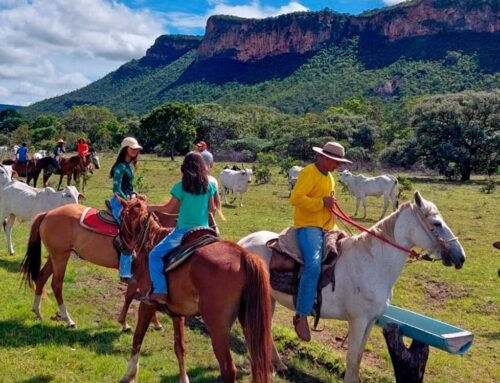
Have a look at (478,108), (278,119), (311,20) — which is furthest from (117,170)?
(311,20)

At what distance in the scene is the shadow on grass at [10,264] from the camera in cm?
959

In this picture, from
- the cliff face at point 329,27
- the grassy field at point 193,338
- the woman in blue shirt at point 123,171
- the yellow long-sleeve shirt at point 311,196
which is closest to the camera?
the yellow long-sleeve shirt at point 311,196

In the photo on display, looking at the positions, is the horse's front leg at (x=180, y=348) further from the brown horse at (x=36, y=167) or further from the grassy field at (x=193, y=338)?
the brown horse at (x=36, y=167)

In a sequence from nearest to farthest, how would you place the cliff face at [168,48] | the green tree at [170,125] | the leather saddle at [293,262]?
1. the leather saddle at [293,262]
2. the green tree at [170,125]
3. the cliff face at [168,48]

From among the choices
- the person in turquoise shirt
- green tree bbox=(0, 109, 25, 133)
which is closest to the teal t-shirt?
the person in turquoise shirt

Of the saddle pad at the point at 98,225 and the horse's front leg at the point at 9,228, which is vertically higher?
the saddle pad at the point at 98,225

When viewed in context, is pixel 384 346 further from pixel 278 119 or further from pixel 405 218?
pixel 278 119

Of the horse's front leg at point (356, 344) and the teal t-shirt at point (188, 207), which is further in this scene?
the horse's front leg at point (356, 344)

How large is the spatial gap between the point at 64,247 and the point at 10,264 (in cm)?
382

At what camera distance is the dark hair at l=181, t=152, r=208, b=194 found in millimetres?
4930

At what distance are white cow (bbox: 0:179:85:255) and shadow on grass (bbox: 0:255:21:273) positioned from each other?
1.37ft

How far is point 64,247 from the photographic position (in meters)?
6.89

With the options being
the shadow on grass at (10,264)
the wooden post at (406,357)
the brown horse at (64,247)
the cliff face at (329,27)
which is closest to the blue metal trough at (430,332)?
the wooden post at (406,357)

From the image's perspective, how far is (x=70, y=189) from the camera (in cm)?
1105
